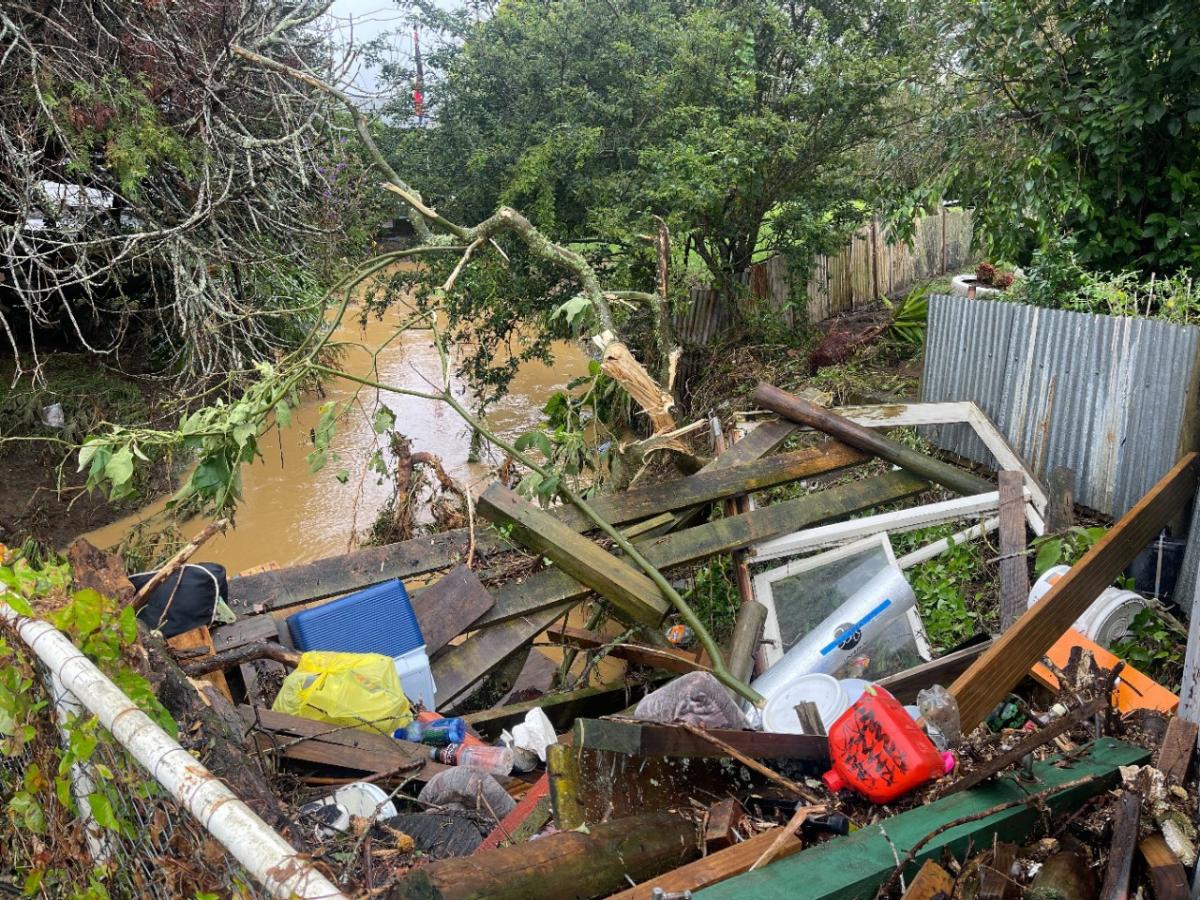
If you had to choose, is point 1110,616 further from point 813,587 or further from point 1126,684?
point 813,587

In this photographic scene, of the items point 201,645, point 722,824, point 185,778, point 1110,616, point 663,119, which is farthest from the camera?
point 663,119

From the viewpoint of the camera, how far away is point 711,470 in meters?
5.73

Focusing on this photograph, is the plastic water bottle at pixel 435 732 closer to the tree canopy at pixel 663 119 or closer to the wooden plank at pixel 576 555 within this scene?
the wooden plank at pixel 576 555

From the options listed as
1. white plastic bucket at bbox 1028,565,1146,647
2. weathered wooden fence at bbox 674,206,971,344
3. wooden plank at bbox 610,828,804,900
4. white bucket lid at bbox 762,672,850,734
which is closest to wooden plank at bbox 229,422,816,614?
white plastic bucket at bbox 1028,565,1146,647

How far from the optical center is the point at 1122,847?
2242mm

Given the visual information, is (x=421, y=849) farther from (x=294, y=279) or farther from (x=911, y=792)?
(x=294, y=279)

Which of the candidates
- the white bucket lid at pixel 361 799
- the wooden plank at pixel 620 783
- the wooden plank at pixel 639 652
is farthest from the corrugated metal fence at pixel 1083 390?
the white bucket lid at pixel 361 799

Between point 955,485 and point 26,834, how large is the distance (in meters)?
5.24

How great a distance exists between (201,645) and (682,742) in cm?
263

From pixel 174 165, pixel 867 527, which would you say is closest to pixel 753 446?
pixel 867 527

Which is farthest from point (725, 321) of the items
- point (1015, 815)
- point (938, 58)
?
point (1015, 815)

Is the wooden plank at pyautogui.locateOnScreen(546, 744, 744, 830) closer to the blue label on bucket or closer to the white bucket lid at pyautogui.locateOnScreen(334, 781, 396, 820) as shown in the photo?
the white bucket lid at pyautogui.locateOnScreen(334, 781, 396, 820)

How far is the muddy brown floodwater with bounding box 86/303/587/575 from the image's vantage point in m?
10.0

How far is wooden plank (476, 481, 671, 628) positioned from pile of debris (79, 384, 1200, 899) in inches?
0.7
